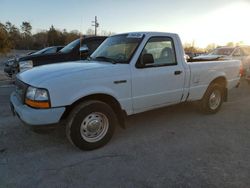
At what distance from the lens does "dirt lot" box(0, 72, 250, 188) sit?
2920mm

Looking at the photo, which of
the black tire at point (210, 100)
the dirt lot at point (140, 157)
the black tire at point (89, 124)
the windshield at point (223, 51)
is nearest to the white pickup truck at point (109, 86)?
the black tire at point (89, 124)

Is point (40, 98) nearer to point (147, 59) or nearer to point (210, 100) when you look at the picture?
point (147, 59)

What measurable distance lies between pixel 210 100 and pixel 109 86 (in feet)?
9.82

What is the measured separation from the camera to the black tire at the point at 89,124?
3.46 meters

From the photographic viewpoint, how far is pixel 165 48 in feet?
15.1

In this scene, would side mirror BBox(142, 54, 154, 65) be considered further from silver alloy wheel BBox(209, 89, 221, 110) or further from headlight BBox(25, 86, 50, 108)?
silver alloy wheel BBox(209, 89, 221, 110)

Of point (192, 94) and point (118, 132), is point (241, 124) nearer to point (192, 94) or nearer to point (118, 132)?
point (192, 94)

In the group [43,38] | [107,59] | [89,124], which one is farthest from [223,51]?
[43,38]

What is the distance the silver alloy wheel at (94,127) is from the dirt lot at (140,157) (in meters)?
0.23

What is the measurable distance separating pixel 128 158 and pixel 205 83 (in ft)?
9.14

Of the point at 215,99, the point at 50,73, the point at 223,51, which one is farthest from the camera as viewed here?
the point at 223,51

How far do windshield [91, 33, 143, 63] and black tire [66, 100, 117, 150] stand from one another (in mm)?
955

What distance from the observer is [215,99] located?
5.69 meters

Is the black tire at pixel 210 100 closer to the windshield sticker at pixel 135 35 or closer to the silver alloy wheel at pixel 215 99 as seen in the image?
the silver alloy wheel at pixel 215 99
